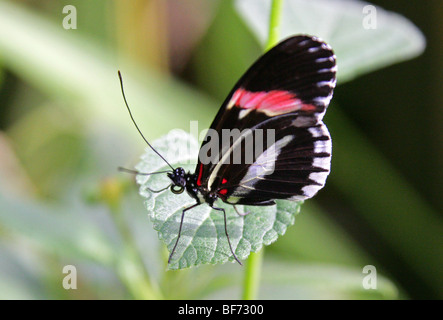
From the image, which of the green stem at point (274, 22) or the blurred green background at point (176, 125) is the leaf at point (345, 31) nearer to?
the green stem at point (274, 22)

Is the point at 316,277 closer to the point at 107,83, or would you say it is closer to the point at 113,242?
the point at 113,242

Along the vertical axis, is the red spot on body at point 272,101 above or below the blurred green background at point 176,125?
below

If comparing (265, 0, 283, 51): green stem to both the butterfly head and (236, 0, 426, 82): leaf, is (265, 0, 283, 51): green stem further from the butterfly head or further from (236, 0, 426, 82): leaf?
the butterfly head

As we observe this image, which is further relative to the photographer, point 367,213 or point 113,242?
point 367,213

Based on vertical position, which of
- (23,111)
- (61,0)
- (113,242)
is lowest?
(113,242)

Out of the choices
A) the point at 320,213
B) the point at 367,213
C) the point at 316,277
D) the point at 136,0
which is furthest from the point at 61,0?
the point at 316,277

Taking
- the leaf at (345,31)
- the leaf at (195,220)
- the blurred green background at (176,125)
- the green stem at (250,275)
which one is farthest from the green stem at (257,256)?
the blurred green background at (176,125)

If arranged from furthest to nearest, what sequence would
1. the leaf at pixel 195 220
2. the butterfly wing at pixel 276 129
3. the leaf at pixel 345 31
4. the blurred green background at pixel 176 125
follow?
the blurred green background at pixel 176 125
the leaf at pixel 345 31
the butterfly wing at pixel 276 129
the leaf at pixel 195 220
